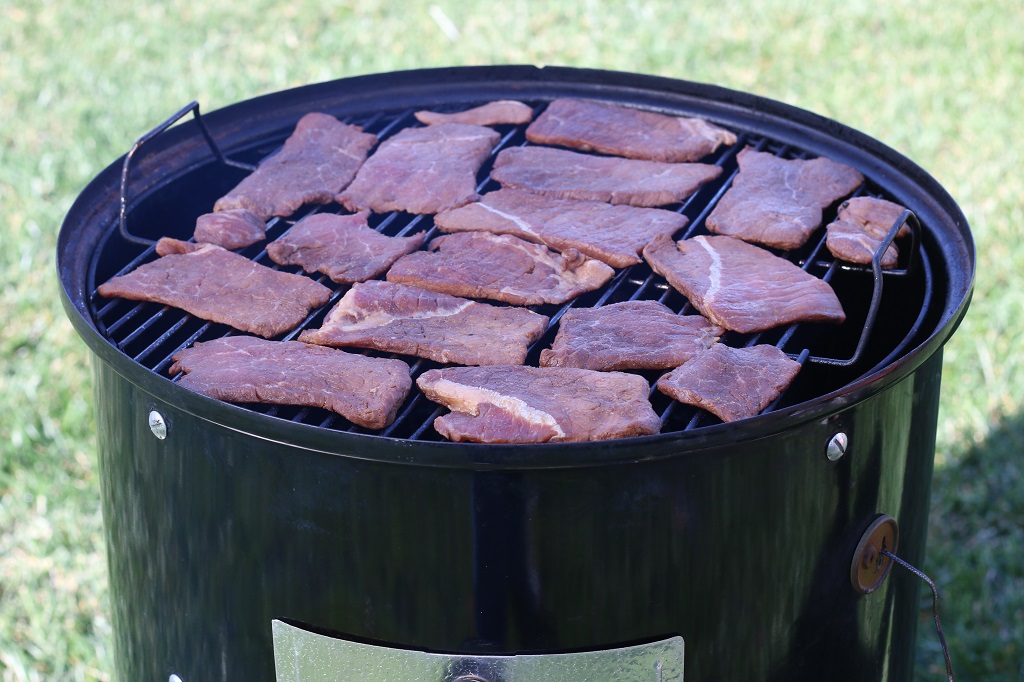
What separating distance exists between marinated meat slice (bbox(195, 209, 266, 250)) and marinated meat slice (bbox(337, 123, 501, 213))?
0.80 feet

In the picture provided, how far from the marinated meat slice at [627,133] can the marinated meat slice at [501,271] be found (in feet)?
1.82

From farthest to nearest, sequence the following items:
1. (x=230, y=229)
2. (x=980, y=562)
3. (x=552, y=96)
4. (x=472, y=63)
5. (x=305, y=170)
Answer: (x=472, y=63), (x=980, y=562), (x=552, y=96), (x=305, y=170), (x=230, y=229)

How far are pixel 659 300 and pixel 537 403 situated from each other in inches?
25.1

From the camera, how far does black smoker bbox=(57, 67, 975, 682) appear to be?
1852 mm

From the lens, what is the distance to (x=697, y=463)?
73.3 inches

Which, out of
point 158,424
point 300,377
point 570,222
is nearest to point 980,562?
point 570,222

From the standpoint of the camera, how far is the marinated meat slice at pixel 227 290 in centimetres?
240

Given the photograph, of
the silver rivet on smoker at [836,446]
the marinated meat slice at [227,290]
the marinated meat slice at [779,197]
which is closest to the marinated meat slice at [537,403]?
the silver rivet on smoker at [836,446]

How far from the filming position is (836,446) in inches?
79.3

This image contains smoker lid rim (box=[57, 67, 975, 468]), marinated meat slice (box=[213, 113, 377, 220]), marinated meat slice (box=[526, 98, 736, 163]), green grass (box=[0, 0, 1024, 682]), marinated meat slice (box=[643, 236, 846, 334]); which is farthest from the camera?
green grass (box=[0, 0, 1024, 682])

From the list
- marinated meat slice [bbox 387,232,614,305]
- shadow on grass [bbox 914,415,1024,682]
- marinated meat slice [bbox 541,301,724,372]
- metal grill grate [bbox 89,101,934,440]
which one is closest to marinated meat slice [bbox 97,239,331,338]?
metal grill grate [bbox 89,101,934,440]

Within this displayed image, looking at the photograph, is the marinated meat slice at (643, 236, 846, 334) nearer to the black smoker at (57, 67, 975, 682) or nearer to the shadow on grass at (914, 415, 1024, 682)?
the black smoker at (57, 67, 975, 682)

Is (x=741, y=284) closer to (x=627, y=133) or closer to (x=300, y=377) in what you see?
(x=627, y=133)

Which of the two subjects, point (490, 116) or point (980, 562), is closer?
point (490, 116)
